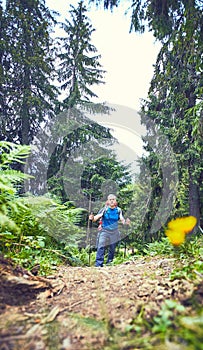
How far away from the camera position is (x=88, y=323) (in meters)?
1.36

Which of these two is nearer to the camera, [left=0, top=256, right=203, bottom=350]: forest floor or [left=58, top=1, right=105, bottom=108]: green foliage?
[left=0, top=256, right=203, bottom=350]: forest floor

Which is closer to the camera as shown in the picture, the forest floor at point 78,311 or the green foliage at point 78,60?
the forest floor at point 78,311

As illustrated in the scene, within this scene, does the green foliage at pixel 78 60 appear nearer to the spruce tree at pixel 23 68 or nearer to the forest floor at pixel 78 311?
the spruce tree at pixel 23 68

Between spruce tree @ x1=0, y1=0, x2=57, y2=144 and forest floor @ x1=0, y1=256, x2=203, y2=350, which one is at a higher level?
spruce tree @ x1=0, y1=0, x2=57, y2=144

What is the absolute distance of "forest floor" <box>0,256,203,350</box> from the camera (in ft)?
3.73

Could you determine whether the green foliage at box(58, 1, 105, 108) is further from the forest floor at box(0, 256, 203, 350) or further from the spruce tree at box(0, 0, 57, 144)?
the forest floor at box(0, 256, 203, 350)

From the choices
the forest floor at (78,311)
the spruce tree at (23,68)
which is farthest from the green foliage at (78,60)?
the forest floor at (78,311)

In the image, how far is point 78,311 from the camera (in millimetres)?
1575

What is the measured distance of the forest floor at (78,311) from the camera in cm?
114

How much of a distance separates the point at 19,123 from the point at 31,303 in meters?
16.1

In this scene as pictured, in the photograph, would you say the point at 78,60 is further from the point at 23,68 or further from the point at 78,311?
the point at 78,311

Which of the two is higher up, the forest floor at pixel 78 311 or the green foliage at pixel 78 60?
the green foliage at pixel 78 60

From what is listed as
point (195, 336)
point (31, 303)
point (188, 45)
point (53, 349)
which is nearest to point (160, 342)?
point (195, 336)

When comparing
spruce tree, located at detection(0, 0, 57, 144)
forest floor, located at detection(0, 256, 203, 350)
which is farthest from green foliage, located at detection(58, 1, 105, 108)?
forest floor, located at detection(0, 256, 203, 350)
